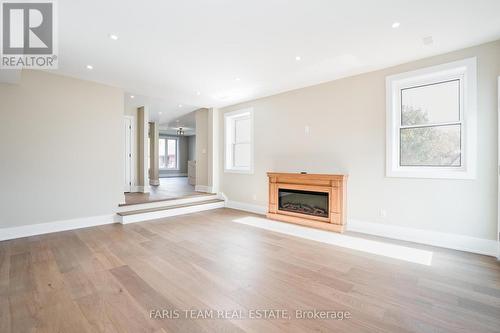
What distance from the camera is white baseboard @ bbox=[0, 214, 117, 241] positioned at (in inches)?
148

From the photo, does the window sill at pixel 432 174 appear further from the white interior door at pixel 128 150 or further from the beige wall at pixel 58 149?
the white interior door at pixel 128 150

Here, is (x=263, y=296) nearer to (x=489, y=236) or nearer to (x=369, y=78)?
(x=489, y=236)

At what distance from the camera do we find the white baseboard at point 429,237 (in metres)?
3.10

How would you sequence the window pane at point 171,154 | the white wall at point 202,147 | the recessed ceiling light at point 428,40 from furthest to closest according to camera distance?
the window pane at point 171,154 → the white wall at point 202,147 → the recessed ceiling light at point 428,40

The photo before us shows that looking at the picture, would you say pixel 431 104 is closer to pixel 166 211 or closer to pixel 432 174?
pixel 432 174

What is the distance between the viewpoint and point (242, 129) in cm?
648

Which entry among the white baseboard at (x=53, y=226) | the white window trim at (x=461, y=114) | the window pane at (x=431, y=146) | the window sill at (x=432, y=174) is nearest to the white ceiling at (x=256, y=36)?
the white window trim at (x=461, y=114)

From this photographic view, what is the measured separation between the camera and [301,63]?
12.3 ft

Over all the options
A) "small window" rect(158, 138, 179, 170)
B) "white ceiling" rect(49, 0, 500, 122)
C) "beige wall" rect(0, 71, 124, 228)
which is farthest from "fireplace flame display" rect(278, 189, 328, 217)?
"small window" rect(158, 138, 179, 170)

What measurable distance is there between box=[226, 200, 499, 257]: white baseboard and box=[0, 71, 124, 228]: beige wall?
490 centimetres

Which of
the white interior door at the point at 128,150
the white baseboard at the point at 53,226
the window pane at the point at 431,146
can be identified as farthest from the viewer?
the white interior door at the point at 128,150

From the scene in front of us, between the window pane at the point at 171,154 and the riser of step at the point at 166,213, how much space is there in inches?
337

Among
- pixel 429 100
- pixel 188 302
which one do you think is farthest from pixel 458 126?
pixel 188 302
